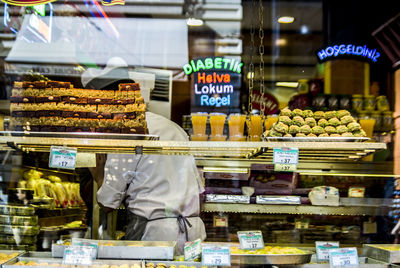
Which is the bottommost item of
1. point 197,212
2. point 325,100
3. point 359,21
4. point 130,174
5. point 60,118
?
point 197,212

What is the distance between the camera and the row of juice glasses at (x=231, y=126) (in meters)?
3.13

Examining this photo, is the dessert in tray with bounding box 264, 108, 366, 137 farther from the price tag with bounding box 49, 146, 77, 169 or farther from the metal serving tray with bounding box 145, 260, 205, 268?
the price tag with bounding box 49, 146, 77, 169

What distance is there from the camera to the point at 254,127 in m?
3.13

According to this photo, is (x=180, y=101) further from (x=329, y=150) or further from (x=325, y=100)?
(x=329, y=150)

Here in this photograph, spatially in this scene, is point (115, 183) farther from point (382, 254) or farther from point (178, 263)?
point (382, 254)

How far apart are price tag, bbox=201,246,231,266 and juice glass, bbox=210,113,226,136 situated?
0.90m

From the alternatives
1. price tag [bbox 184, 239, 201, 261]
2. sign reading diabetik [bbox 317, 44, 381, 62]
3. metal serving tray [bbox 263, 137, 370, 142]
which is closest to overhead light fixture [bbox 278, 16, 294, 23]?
sign reading diabetik [bbox 317, 44, 381, 62]

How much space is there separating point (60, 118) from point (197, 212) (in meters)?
1.23

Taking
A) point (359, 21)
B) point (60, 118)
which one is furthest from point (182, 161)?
point (359, 21)

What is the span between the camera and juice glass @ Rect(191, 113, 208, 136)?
3.21 meters

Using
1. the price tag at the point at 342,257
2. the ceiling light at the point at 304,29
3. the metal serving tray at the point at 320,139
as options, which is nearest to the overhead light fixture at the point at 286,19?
the ceiling light at the point at 304,29

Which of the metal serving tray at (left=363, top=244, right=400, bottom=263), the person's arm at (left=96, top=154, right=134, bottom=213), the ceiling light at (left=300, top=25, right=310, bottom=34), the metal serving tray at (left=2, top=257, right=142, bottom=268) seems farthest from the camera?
the ceiling light at (left=300, top=25, right=310, bottom=34)

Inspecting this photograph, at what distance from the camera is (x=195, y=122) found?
323cm

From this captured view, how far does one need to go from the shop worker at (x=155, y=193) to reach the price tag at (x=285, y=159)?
0.92 metres
